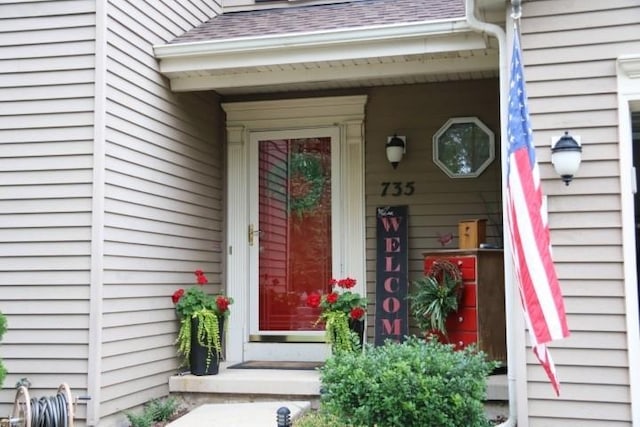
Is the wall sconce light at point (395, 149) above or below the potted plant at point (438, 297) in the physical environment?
above

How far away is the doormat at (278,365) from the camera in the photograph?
17.8 ft

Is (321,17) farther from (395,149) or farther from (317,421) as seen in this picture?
(317,421)

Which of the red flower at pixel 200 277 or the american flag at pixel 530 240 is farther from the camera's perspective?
the red flower at pixel 200 277

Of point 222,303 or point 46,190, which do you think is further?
point 222,303

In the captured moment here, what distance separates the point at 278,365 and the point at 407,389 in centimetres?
226

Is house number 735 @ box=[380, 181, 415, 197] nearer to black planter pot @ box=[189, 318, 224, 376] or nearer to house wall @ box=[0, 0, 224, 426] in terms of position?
black planter pot @ box=[189, 318, 224, 376]

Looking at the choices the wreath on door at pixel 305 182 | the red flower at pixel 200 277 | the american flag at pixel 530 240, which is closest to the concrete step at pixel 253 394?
the red flower at pixel 200 277

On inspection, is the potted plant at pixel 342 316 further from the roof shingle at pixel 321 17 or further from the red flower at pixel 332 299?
the roof shingle at pixel 321 17

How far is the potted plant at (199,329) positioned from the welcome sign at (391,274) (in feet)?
4.18

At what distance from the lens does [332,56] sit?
4852 millimetres

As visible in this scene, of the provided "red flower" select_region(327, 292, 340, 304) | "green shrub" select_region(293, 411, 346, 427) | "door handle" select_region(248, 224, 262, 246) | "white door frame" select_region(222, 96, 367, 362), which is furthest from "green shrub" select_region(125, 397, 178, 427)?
"door handle" select_region(248, 224, 262, 246)

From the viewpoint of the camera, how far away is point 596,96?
3.86 meters

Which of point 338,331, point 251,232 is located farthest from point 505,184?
point 251,232

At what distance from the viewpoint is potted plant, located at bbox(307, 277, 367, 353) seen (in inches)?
195
